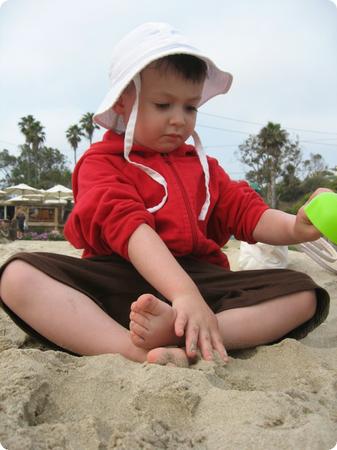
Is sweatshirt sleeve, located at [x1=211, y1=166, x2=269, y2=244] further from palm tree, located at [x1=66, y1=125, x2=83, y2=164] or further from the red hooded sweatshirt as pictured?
palm tree, located at [x1=66, y1=125, x2=83, y2=164]

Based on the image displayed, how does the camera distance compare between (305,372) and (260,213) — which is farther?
(260,213)

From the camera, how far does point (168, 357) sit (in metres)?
1.07

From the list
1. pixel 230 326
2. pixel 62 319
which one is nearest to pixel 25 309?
pixel 62 319

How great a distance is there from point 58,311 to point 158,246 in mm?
309

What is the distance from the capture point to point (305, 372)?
111cm

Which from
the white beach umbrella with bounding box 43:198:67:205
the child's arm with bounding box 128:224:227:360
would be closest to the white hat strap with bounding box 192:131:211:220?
the child's arm with bounding box 128:224:227:360

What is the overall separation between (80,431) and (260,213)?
1165 millimetres

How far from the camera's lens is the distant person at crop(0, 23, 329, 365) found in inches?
48.0

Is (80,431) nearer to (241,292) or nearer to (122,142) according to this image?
(241,292)

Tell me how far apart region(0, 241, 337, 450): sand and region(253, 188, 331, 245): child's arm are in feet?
1.56

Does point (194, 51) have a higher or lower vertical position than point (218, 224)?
higher

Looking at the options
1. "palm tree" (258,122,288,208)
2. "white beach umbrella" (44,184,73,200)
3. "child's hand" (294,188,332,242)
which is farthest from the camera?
"palm tree" (258,122,288,208)

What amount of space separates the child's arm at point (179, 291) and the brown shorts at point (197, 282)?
185 mm

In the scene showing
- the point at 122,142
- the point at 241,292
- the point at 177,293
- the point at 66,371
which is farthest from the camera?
the point at 122,142
